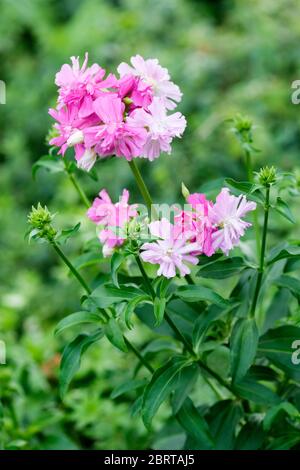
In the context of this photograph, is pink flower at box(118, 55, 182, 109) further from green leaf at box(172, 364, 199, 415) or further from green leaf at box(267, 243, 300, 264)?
green leaf at box(172, 364, 199, 415)

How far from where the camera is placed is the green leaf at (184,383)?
4.09 feet

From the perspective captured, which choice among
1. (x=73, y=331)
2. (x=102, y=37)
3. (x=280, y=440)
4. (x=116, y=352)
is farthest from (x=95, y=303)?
(x=102, y=37)

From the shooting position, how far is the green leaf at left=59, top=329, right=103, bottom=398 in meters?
1.17

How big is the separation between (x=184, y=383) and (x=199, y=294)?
0.21m

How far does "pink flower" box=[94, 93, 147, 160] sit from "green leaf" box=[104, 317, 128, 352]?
286 millimetres

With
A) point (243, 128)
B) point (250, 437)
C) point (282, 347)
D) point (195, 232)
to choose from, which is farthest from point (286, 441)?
point (243, 128)

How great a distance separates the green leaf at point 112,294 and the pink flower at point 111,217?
85 mm

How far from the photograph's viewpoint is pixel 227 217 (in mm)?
1098

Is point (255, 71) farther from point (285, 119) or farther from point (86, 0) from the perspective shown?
point (86, 0)

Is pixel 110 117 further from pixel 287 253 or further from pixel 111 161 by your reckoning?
pixel 111 161

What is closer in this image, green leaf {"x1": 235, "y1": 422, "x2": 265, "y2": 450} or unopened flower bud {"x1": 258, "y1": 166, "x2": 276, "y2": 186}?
unopened flower bud {"x1": 258, "y1": 166, "x2": 276, "y2": 186}

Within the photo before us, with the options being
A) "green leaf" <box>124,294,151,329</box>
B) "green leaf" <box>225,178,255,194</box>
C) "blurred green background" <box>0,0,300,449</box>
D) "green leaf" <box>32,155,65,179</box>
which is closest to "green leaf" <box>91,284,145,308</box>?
"green leaf" <box>124,294,151,329</box>

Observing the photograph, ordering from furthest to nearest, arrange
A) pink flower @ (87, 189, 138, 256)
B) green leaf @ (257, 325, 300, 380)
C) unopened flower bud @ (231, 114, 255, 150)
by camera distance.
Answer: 1. unopened flower bud @ (231, 114, 255, 150)
2. green leaf @ (257, 325, 300, 380)
3. pink flower @ (87, 189, 138, 256)

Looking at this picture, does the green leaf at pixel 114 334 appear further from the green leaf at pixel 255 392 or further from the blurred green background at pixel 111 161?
the blurred green background at pixel 111 161
